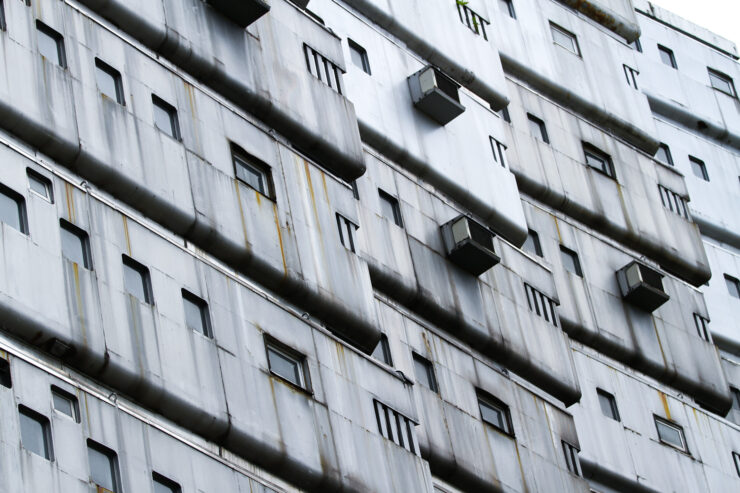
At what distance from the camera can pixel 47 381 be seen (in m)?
24.5

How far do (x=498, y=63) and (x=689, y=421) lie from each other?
988 centimetres

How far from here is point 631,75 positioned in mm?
51281

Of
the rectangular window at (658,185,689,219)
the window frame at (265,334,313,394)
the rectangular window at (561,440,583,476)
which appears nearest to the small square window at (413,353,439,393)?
the rectangular window at (561,440,583,476)

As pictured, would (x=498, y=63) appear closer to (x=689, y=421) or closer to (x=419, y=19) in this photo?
(x=419, y=19)

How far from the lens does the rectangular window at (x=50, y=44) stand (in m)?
28.6

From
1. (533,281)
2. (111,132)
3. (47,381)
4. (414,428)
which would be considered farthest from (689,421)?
(47,381)

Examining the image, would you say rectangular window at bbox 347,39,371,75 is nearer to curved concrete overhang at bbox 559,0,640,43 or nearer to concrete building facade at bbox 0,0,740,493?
concrete building facade at bbox 0,0,740,493

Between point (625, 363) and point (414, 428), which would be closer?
point (414, 428)

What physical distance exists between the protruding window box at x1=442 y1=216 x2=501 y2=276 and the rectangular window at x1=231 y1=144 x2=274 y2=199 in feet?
19.8

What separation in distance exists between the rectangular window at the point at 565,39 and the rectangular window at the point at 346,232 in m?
17.3

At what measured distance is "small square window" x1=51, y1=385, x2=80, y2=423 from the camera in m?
24.6

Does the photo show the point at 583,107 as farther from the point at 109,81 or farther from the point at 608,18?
the point at 109,81

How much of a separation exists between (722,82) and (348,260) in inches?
1072

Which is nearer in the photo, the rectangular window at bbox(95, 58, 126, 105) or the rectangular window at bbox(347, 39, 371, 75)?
the rectangular window at bbox(95, 58, 126, 105)
